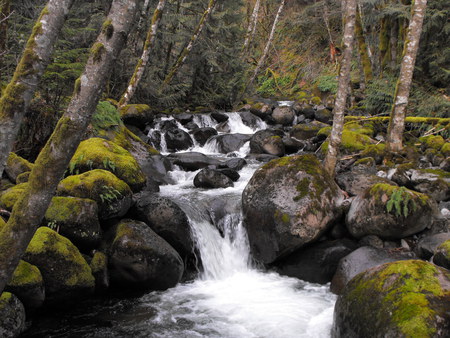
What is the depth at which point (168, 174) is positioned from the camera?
10.9 metres

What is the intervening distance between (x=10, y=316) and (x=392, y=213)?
6177 millimetres

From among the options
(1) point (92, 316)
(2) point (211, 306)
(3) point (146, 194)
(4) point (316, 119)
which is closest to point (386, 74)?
(4) point (316, 119)

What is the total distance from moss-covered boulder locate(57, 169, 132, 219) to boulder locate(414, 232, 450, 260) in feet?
18.0

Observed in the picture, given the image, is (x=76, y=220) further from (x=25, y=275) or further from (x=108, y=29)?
(x=108, y=29)

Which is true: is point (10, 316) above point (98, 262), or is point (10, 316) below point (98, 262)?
below

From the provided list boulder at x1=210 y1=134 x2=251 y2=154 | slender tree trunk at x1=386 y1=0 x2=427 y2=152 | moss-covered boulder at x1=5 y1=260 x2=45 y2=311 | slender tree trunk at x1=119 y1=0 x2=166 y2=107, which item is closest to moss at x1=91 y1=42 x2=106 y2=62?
moss-covered boulder at x1=5 y1=260 x2=45 y2=311

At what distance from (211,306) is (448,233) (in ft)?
14.4

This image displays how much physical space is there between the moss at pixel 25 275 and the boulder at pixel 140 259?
1329 millimetres

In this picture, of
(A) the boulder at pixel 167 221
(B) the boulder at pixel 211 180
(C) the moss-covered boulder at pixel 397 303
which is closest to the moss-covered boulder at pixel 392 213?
(C) the moss-covered boulder at pixel 397 303

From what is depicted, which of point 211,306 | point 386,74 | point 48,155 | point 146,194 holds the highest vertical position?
point 386,74

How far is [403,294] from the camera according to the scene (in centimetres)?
396

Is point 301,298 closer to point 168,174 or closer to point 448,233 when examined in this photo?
point 448,233

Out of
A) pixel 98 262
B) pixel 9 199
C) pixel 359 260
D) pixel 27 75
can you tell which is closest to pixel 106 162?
pixel 9 199

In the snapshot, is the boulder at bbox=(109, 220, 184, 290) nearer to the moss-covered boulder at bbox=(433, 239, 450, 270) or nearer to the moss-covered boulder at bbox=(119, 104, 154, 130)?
the moss-covered boulder at bbox=(433, 239, 450, 270)
